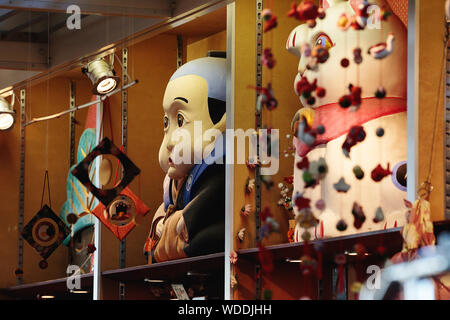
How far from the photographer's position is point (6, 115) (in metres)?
9.49

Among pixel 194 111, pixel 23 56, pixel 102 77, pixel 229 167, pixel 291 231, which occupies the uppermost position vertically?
pixel 23 56

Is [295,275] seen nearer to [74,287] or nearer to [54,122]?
[74,287]

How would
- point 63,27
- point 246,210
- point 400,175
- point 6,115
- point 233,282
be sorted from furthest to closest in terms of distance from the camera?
point 6,115
point 63,27
point 246,210
point 233,282
point 400,175

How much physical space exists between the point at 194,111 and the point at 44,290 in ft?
11.9

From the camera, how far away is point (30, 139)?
411 inches

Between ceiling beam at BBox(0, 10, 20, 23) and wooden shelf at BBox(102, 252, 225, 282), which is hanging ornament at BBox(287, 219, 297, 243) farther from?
ceiling beam at BBox(0, 10, 20, 23)

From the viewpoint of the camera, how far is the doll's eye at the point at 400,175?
5289 millimetres

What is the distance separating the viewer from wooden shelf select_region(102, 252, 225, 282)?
6699mm

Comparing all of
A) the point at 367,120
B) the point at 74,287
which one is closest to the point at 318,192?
the point at 367,120

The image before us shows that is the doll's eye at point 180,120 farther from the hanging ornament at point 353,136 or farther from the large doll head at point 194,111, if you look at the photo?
the hanging ornament at point 353,136

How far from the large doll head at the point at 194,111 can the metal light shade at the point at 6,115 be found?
2.73 metres

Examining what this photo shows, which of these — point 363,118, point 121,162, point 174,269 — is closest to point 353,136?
point 363,118

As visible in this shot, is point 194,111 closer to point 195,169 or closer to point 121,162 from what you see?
point 195,169

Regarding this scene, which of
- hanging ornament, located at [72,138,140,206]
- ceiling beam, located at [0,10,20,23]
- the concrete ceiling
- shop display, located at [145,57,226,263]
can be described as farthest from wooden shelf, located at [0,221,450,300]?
ceiling beam, located at [0,10,20,23]
